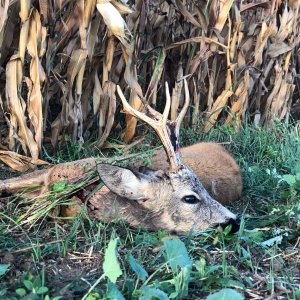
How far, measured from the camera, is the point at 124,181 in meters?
3.78

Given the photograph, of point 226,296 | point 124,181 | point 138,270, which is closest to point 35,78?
point 124,181

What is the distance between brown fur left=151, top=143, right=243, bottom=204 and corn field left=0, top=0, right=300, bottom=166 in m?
0.62

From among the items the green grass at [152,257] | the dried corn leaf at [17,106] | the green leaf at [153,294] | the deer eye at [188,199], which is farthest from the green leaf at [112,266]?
the dried corn leaf at [17,106]

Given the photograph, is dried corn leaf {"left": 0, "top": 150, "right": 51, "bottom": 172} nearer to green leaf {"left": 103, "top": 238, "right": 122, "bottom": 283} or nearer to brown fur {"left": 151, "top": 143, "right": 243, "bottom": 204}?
brown fur {"left": 151, "top": 143, "right": 243, "bottom": 204}

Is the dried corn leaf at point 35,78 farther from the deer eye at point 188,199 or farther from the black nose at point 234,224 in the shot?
the black nose at point 234,224

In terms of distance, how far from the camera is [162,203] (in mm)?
3877

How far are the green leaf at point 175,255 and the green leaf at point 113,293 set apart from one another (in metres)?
0.38

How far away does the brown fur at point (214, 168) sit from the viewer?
14.5 feet

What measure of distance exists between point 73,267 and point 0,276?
16.5 inches

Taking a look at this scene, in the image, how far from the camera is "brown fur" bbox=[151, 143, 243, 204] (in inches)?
175

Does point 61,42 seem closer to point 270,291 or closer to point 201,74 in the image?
point 201,74

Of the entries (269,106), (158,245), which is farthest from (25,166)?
(269,106)

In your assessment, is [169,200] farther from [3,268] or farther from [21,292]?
[21,292]

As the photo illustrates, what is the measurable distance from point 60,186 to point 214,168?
4.26ft
